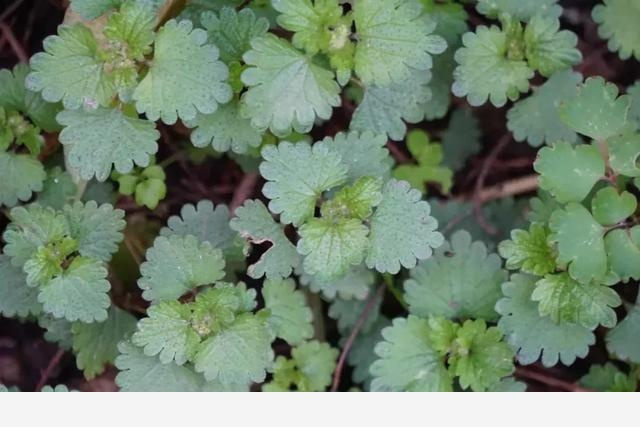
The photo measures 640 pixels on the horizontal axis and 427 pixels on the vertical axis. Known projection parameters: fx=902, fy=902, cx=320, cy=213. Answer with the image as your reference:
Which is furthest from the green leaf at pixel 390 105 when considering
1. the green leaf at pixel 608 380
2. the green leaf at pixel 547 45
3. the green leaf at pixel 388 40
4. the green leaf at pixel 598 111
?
the green leaf at pixel 608 380

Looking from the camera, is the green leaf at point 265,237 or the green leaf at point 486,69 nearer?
the green leaf at point 265,237

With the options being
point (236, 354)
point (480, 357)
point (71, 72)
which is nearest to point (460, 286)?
point (480, 357)

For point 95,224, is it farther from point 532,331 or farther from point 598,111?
point 598,111

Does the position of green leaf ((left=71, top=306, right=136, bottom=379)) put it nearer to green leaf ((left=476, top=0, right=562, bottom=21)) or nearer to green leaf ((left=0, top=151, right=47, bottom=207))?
green leaf ((left=0, top=151, right=47, bottom=207))

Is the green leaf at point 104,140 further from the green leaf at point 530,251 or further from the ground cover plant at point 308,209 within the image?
the green leaf at point 530,251
